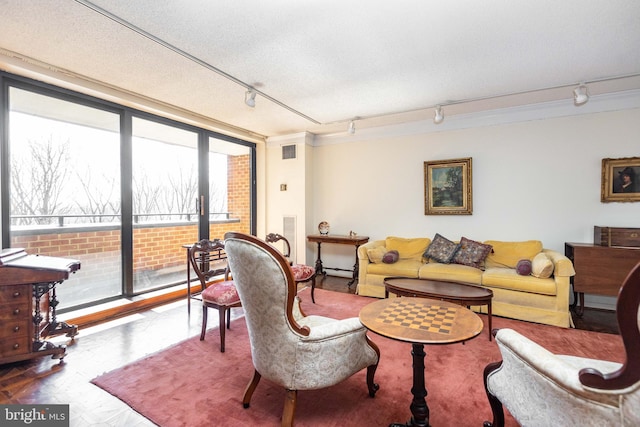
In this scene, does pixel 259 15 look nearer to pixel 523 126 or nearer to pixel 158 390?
pixel 158 390

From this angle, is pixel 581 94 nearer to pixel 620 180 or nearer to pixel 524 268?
pixel 620 180

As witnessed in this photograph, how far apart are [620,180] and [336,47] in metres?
3.72

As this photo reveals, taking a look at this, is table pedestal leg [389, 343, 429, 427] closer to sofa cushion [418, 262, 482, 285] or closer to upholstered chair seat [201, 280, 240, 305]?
upholstered chair seat [201, 280, 240, 305]

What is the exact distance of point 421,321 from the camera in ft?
5.54

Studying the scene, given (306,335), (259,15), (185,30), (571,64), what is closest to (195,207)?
(185,30)

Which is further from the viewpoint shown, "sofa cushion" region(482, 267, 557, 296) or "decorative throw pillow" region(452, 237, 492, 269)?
"decorative throw pillow" region(452, 237, 492, 269)

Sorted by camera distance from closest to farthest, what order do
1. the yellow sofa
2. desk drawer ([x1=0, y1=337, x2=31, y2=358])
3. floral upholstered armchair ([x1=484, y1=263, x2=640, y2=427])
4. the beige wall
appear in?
1. floral upholstered armchair ([x1=484, y1=263, x2=640, y2=427])
2. desk drawer ([x1=0, y1=337, x2=31, y2=358])
3. the yellow sofa
4. the beige wall

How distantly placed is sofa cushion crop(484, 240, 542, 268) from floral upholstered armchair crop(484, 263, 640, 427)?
8.46 feet

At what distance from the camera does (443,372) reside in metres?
2.19

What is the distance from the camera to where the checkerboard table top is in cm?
148

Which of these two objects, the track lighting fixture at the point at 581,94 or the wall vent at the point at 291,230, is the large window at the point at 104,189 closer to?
the wall vent at the point at 291,230

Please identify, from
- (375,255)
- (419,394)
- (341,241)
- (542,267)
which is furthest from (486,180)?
(419,394)

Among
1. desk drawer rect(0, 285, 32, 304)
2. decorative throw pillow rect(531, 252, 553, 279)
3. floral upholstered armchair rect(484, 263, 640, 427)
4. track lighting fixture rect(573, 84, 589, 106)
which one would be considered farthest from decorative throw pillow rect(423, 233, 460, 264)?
desk drawer rect(0, 285, 32, 304)

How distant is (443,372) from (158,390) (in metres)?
2.03
